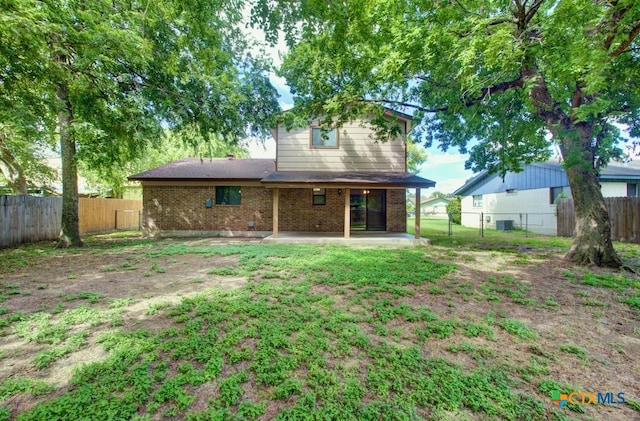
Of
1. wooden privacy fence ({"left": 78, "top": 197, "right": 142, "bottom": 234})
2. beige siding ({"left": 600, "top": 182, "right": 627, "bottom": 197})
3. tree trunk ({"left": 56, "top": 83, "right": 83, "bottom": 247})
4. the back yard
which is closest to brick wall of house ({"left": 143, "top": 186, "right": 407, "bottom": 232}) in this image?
A: tree trunk ({"left": 56, "top": 83, "right": 83, "bottom": 247})

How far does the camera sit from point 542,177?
16219 millimetres

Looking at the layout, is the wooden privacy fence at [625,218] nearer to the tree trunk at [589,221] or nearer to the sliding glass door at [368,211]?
the tree trunk at [589,221]

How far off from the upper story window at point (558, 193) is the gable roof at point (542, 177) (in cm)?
23

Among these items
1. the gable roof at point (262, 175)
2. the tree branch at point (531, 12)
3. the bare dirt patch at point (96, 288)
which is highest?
the tree branch at point (531, 12)

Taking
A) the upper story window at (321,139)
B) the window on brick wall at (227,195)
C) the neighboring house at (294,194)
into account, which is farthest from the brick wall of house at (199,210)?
the upper story window at (321,139)

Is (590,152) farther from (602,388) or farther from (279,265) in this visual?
(279,265)

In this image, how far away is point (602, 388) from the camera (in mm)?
2473

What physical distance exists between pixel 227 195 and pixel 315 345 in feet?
36.1

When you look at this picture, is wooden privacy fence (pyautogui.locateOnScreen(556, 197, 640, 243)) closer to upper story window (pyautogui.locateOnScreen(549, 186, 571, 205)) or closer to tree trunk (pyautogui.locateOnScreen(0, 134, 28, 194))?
upper story window (pyautogui.locateOnScreen(549, 186, 571, 205))

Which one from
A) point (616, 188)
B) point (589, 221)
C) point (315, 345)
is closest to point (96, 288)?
point (315, 345)

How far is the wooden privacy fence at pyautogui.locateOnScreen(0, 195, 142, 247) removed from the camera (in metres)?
9.30

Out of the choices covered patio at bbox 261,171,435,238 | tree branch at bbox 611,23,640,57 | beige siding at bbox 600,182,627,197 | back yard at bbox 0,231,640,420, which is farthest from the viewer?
beige siding at bbox 600,182,627,197

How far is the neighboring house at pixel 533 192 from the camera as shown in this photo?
13875mm

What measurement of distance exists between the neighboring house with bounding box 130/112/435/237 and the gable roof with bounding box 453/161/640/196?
4.30 m
